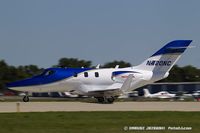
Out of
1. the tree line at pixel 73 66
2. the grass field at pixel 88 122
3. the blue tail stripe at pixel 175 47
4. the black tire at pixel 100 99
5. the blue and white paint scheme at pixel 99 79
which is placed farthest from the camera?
the tree line at pixel 73 66

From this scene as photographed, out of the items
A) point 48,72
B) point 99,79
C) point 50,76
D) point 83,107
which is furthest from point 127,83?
point 83,107

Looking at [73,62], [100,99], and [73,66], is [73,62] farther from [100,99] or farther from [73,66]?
[100,99]

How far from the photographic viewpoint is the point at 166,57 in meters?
41.6

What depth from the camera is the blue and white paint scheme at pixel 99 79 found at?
39.8m

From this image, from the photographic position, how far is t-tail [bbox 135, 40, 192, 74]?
4147 cm

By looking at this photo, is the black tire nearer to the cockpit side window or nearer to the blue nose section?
the blue nose section

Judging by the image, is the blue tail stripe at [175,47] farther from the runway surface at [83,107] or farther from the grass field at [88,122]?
the grass field at [88,122]

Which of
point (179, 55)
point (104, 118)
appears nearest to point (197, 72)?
point (179, 55)

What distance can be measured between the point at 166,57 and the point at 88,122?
21.8 meters

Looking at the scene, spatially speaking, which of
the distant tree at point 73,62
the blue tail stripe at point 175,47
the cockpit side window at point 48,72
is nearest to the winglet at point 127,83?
the blue tail stripe at point 175,47

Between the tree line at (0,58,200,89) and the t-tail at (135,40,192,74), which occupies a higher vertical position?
the tree line at (0,58,200,89)

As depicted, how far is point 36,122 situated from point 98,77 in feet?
65.5

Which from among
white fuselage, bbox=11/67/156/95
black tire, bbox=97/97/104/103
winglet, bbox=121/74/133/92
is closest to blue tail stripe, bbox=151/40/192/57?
white fuselage, bbox=11/67/156/95

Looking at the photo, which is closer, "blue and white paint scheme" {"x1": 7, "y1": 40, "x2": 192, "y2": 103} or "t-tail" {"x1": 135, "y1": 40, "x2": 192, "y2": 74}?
"blue and white paint scheme" {"x1": 7, "y1": 40, "x2": 192, "y2": 103}
